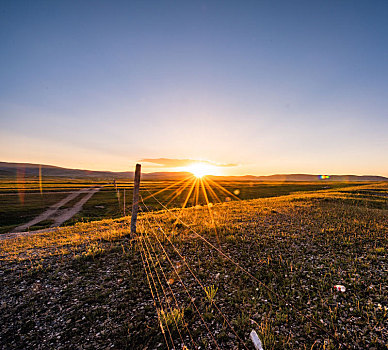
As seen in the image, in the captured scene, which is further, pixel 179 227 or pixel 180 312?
pixel 179 227

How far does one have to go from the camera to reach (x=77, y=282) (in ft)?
26.6

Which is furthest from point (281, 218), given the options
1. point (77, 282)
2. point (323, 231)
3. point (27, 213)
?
point (27, 213)

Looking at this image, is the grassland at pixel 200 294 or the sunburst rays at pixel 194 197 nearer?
the grassland at pixel 200 294

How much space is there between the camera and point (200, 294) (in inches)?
288

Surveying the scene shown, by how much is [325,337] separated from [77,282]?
9397 mm

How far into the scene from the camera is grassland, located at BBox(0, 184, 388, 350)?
540 cm

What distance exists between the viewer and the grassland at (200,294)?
5402 millimetres

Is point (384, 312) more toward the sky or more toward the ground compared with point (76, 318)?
more toward the sky

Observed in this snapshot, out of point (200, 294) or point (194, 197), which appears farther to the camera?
point (194, 197)

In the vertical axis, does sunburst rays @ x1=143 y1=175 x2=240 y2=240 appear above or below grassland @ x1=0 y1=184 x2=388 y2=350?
below

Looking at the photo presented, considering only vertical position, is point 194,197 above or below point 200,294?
below

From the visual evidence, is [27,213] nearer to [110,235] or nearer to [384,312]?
[110,235]

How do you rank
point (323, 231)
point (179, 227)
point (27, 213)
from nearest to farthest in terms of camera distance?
point (323, 231) < point (179, 227) < point (27, 213)

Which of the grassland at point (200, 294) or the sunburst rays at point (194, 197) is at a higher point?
the grassland at point (200, 294)
